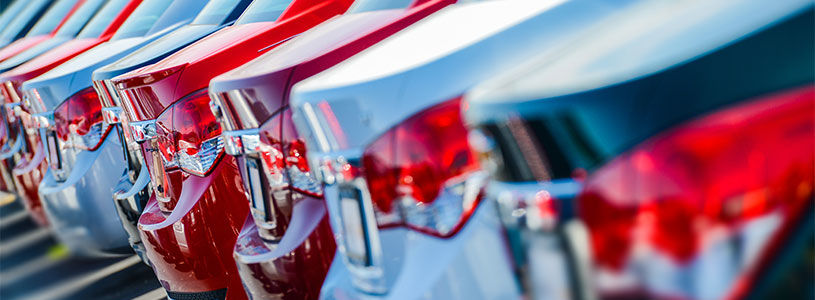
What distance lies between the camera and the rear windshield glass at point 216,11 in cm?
471

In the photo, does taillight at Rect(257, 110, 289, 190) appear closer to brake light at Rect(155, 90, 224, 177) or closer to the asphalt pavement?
brake light at Rect(155, 90, 224, 177)

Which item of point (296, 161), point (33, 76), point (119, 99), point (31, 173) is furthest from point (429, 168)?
point (31, 173)

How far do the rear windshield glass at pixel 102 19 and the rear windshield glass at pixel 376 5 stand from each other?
3.46 meters

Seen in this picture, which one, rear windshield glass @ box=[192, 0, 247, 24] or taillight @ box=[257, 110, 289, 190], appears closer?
taillight @ box=[257, 110, 289, 190]

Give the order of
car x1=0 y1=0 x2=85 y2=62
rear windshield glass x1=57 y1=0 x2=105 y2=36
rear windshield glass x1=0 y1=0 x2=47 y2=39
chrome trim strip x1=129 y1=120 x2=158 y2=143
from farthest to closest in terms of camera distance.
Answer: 1. rear windshield glass x1=0 y1=0 x2=47 y2=39
2. car x1=0 y1=0 x2=85 y2=62
3. rear windshield glass x1=57 y1=0 x2=105 y2=36
4. chrome trim strip x1=129 y1=120 x2=158 y2=143

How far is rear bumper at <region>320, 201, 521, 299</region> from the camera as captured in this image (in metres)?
1.72

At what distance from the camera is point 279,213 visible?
2.76 m

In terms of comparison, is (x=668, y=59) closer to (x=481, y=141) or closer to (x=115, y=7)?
(x=481, y=141)

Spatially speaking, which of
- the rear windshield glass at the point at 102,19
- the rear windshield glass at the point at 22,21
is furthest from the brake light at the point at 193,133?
the rear windshield glass at the point at 22,21

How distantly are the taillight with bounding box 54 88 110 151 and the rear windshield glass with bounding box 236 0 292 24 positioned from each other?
92 centimetres

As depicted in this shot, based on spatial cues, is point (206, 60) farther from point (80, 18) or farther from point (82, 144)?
point (80, 18)

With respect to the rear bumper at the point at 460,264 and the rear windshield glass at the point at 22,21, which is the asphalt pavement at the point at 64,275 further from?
the rear windshield glass at the point at 22,21

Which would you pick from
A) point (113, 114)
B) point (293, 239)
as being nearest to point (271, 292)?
point (293, 239)

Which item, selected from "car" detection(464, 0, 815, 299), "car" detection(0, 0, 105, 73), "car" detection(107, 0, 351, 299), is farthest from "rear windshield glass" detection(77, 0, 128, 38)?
"car" detection(464, 0, 815, 299)
